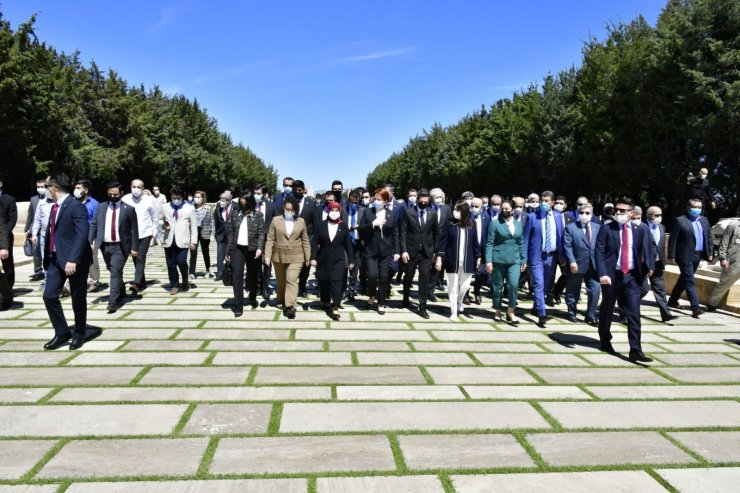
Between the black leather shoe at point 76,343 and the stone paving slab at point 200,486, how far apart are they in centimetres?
318

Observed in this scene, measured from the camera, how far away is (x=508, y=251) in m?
7.93

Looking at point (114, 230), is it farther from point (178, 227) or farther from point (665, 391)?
point (665, 391)

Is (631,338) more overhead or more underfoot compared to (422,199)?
more underfoot

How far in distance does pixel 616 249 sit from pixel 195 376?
4782 mm

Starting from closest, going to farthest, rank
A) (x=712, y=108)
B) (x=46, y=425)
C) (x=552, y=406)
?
(x=46, y=425) → (x=552, y=406) → (x=712, y=108)

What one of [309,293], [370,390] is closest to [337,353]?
[370,390]

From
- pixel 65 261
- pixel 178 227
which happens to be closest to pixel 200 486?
pixel 65 261

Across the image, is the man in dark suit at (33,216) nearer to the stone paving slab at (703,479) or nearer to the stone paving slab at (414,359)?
the stone paving slab at (414,359)

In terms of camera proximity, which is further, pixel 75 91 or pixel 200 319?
pixel 75 91

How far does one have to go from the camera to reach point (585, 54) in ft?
108

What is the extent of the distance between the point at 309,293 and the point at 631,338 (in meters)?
5.89

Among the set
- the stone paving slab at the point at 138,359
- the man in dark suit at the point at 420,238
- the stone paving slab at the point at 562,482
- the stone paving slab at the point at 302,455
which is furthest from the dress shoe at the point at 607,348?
the stone paving slab at the point at 138,359

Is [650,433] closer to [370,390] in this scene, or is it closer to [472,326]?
[370,390]

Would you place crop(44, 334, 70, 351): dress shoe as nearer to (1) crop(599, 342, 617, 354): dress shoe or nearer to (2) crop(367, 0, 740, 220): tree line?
(1) crop(599, 342, 617, 354): dress shoe
